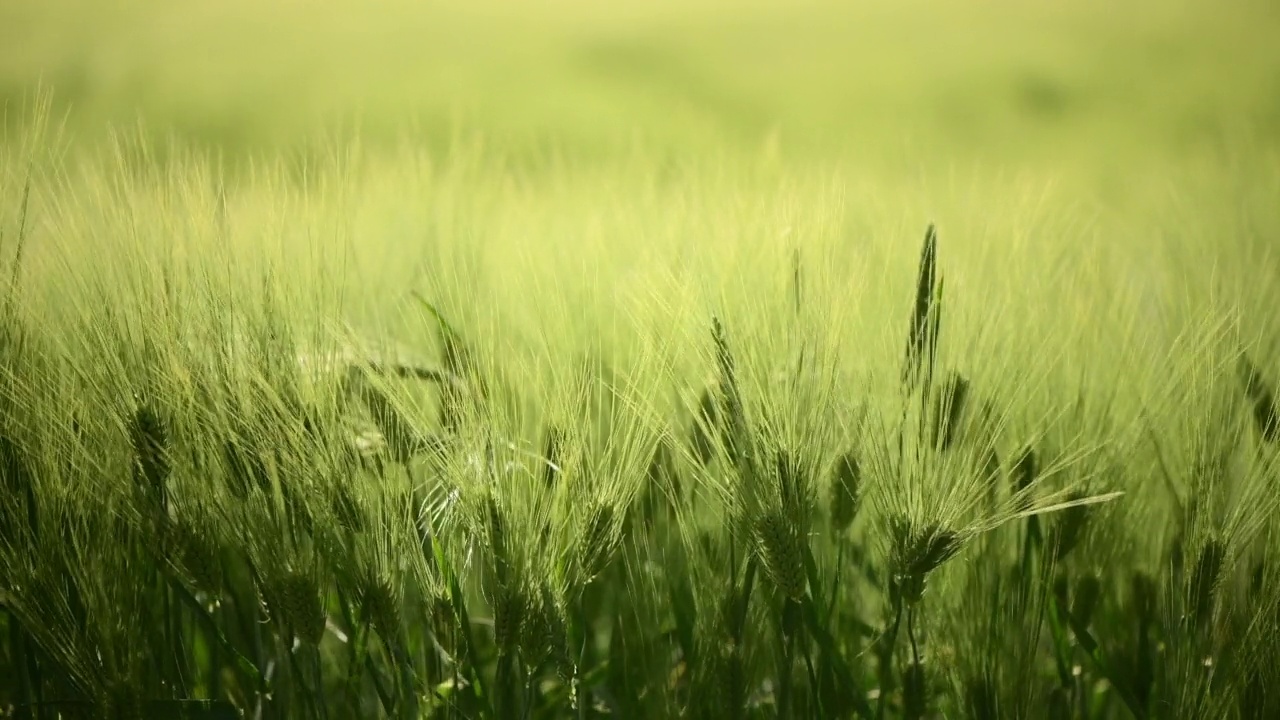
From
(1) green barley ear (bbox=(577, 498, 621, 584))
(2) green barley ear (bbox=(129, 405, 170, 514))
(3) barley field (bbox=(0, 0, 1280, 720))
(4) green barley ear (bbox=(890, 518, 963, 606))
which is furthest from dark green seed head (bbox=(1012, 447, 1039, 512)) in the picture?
(2) green barley ear (bbox=(129, 405, 170, 514))

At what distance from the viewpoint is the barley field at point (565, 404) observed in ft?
1.51

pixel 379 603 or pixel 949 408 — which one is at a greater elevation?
pixel 949 408

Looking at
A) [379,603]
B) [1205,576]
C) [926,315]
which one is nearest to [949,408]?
[926,315]

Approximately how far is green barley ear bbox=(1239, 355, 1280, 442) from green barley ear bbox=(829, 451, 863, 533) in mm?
248

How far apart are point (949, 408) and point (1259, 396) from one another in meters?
0.24

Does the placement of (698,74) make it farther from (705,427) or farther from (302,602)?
(302,602)

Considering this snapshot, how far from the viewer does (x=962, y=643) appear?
542 mm

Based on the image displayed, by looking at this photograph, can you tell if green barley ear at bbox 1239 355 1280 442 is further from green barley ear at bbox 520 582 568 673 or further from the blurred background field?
green barley ear at bbox 520 582 568 673

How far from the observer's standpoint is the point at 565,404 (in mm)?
468

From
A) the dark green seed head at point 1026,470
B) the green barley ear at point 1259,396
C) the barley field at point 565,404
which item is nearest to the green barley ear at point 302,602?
the barley field at point 565,404

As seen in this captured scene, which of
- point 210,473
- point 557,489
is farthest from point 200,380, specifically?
point 557,489

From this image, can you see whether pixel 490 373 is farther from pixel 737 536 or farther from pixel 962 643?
pixel 962 643

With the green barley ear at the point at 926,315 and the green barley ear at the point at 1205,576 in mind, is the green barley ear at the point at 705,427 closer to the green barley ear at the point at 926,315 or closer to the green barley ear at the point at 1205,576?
the green barley ear at the point at 926,315

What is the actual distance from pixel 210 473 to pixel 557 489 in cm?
18
